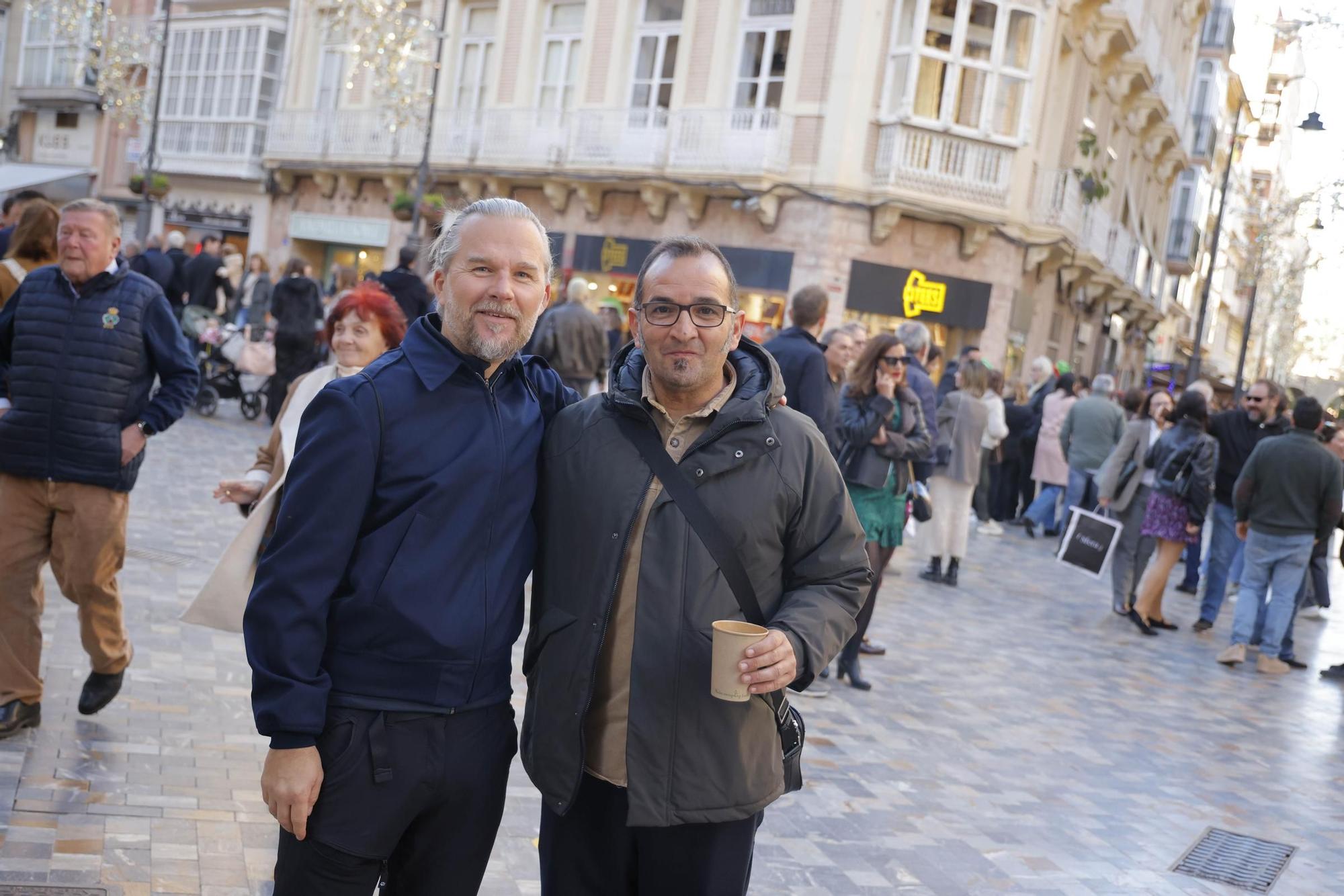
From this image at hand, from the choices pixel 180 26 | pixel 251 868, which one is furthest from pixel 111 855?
pixel 180 26

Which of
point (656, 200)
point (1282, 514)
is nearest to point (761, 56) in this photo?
point (656, 200)

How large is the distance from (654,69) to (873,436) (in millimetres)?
17637

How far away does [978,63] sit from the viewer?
2178 cm

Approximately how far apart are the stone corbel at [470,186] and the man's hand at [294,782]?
24.4 meters

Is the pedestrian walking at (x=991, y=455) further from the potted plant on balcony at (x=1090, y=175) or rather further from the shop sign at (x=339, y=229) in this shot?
the shop sign at (x=339, y=229)

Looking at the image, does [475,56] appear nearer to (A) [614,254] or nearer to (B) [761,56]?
(A) [614,254]

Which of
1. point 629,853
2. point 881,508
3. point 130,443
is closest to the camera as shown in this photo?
point 629,853

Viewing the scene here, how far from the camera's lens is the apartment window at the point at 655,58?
23688 millimetres

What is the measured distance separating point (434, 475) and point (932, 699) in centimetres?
559

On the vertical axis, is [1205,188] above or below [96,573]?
above

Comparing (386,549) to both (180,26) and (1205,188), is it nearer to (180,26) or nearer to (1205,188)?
(180,26)

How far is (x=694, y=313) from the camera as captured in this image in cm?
275

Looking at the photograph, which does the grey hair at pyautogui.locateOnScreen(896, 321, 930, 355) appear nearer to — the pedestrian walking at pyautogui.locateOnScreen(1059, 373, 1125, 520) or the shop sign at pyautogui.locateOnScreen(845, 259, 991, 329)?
the pedestrian walking at pyautogui.locateOnScreen(1059, 373, 1125, 520)

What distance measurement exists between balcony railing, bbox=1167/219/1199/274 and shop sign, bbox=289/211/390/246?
2586cm
